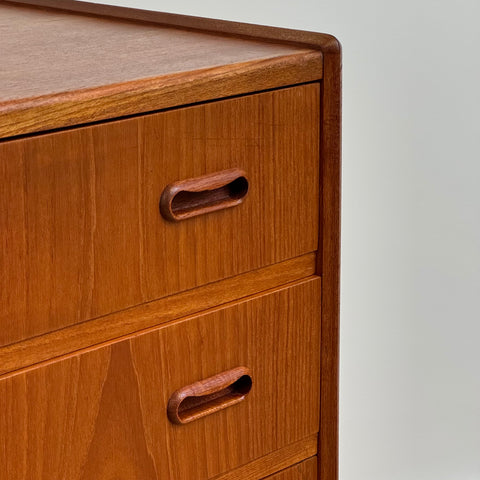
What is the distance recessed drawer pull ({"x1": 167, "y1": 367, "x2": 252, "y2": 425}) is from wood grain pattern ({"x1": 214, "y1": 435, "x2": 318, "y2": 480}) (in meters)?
0.07

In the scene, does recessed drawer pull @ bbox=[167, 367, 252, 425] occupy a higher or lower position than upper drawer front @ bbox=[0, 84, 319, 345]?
lower

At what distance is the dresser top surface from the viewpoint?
83 centimetres

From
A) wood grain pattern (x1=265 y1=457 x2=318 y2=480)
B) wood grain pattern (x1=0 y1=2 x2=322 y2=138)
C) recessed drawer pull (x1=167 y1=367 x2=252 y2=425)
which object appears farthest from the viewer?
wood grain pattern (x1=265 y1=457 x2=318 y2=480)

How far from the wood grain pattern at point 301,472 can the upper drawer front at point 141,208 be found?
8.1 inches

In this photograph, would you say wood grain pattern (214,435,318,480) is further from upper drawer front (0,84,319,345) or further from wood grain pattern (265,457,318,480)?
upper drawer front (0,84,319,345)

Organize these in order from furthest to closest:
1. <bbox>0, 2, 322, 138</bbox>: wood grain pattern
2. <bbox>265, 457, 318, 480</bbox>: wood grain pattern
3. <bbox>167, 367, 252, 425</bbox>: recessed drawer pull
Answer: <bbox>265, 457, 318, 480</bbox>: wood grain pattern → <bbox>167, 367, 252, 425</bbox>: recessed drawer pull → <bbox>0, 2, 322, 138</bbox>: wood grain pattern

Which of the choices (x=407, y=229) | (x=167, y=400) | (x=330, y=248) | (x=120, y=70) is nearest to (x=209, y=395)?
(x=167, y=400)

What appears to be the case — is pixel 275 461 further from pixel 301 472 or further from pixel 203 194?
pixel 203 194

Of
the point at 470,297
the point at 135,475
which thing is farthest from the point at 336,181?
the point at 470,297

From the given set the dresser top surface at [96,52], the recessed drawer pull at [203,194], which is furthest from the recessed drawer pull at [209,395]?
the dresser top surface at [96,52]

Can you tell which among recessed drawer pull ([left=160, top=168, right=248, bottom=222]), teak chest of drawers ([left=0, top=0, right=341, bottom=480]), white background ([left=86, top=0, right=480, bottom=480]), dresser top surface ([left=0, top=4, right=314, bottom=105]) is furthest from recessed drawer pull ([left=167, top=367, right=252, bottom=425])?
white background ([left=86, top=0, right=480, bottom=480])

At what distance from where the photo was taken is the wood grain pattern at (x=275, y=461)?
1.00 meters

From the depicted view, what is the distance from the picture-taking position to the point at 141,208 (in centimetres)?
86

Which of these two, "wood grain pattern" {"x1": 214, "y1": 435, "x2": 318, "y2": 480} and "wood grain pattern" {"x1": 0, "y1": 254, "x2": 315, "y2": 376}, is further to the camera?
"wood grain pattern" {"x1": 214, "y1": 435, "x2": 318, "y2": 480}
